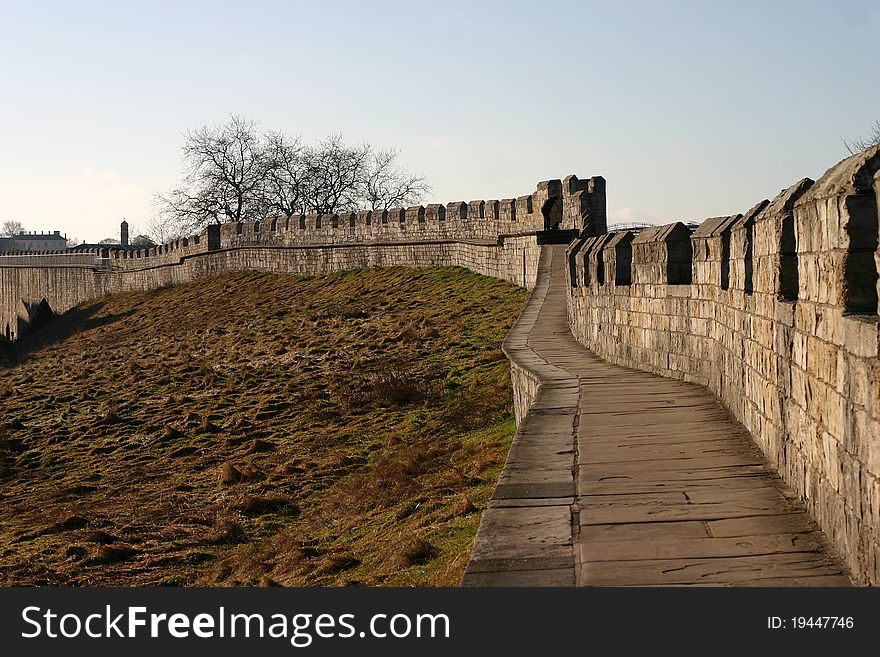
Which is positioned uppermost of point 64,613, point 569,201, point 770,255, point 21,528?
point 569,201

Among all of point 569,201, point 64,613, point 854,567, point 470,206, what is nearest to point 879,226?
point 854,567

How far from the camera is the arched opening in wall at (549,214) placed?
24578 mm

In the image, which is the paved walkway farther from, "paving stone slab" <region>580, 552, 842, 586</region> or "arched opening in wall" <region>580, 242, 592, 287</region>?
"arched opening in wall" <region>580, 242, 592, 287</region>

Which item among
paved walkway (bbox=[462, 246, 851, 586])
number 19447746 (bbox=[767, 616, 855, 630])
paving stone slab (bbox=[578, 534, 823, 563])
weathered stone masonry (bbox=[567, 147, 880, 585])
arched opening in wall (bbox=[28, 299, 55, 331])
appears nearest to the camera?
number 19447746 (bbox=[767, 616, 855, 630])

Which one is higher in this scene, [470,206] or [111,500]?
[470,206]

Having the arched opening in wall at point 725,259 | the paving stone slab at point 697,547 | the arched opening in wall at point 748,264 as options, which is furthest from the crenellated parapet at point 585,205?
the paving stone slab at point 697,547

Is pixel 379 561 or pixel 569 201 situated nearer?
pixel 379 561

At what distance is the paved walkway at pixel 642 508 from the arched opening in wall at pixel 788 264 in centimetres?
91

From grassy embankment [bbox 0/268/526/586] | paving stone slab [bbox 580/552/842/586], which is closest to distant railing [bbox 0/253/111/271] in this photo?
grassy embankment [bbox 0/268/526/586]

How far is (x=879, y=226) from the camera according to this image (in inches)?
146

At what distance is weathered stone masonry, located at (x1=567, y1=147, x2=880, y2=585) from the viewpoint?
3.77 meters

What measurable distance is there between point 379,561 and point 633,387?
2873 mm

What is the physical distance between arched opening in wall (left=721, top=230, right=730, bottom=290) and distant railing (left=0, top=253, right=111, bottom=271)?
1734 inches

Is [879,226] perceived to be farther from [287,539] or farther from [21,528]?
[21,528]
